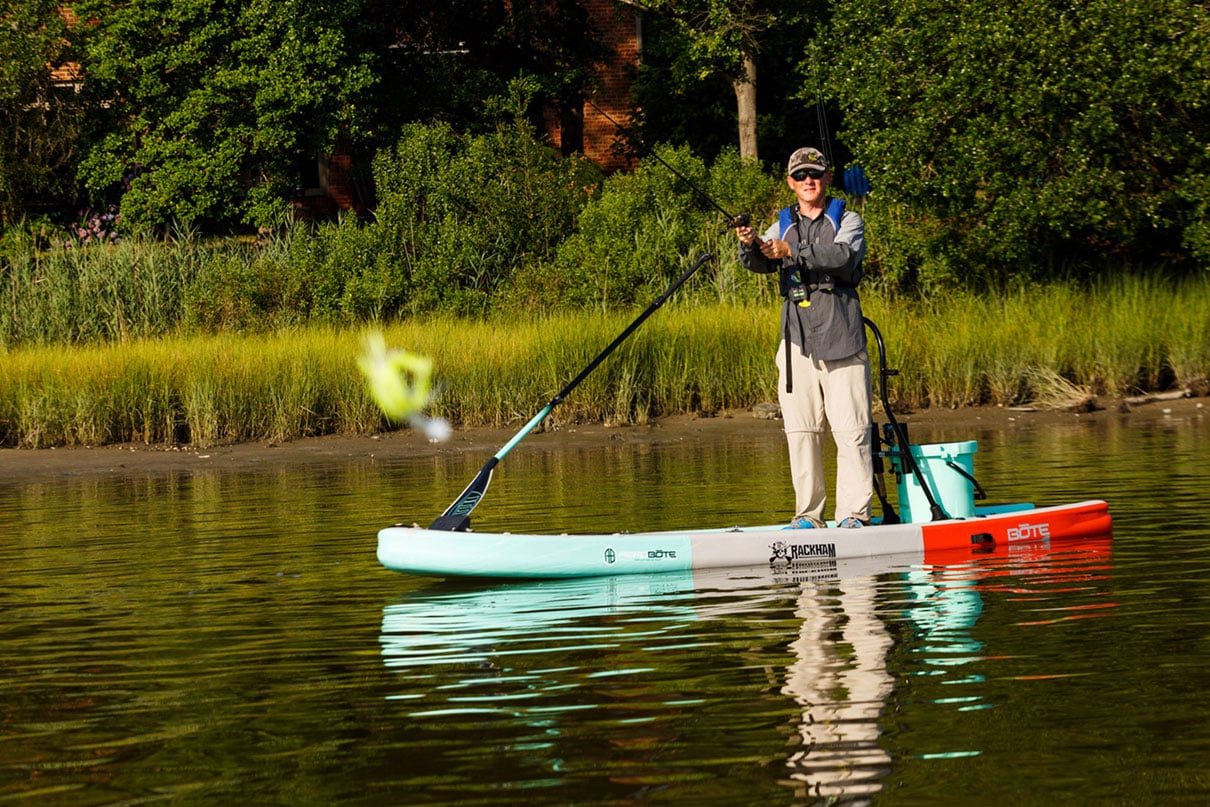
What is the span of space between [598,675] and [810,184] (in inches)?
154

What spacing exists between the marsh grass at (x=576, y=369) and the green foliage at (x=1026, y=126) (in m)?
1.19

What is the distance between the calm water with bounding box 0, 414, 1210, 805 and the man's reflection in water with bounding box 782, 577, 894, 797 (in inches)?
0.6

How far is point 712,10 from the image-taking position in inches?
1239

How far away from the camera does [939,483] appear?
10711mm

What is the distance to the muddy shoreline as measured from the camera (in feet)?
59.5

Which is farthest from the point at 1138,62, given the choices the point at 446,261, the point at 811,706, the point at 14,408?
the point at 811,706

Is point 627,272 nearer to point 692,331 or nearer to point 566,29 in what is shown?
point 692,331

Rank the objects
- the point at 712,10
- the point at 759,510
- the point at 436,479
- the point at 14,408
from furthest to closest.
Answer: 1. the point at 712,10
2. the point at 14,408
3. the point at 436,479
4. the point at 759,510

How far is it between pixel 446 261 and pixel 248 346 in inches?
250

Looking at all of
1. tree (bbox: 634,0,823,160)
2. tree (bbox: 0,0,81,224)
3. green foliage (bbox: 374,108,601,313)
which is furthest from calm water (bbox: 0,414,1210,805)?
tree (bbox: 634,0,823,160)

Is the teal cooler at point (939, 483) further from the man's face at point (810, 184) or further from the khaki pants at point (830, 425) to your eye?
the man's face at point (810, 184)

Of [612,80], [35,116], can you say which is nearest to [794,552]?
[35,116]

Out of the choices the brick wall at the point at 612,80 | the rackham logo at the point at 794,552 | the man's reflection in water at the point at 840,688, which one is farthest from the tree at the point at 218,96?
the man's reflection in water at the point at 840,688

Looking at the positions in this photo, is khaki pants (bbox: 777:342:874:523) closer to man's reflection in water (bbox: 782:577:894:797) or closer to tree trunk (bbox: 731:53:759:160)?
man's reflection in water (bbox: 782:577:894:797)
